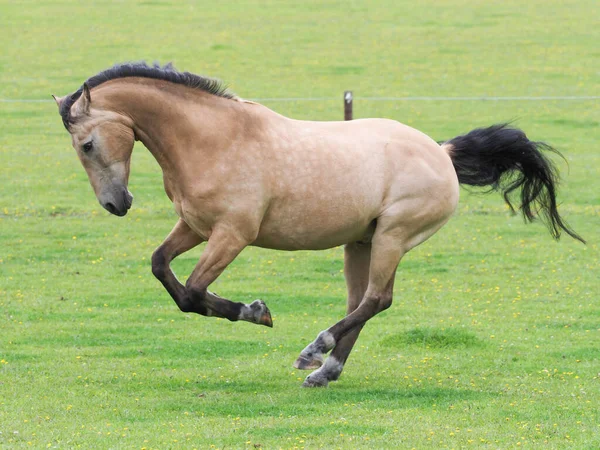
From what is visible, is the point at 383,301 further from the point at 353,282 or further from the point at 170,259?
the point at 170,259

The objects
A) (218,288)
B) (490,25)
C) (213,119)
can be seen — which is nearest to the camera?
(213,119)

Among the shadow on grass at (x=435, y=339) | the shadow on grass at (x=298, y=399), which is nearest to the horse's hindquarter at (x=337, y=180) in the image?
the shadow on grass at (x=298, y=399)

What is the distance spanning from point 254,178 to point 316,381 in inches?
68.7

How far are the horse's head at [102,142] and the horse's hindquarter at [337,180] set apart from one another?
3.44ft

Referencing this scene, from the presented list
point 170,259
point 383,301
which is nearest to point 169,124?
point 170,259

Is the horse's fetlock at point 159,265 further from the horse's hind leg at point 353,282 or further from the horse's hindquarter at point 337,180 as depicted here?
the horse's hind leg at point 353,282

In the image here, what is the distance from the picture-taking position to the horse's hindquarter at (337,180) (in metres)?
8.45

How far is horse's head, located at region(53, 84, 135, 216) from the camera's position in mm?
8047

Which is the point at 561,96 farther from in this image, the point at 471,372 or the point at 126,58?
the point at 471,372

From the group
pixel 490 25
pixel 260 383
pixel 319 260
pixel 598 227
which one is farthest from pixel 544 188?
pixel 490 25

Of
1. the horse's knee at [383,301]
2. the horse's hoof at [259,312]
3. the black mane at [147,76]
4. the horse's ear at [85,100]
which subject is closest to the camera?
the horse's ear at [85,100]

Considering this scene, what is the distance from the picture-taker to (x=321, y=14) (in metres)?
40.1

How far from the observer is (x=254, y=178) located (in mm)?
8289

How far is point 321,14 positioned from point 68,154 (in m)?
18.5
